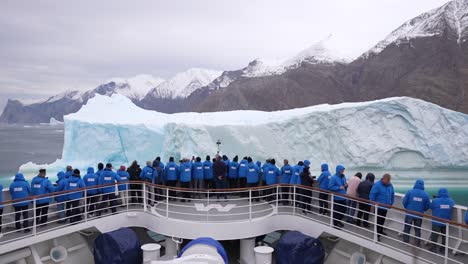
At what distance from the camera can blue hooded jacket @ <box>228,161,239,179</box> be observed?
7.77 m

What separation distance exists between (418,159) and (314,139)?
5.68m

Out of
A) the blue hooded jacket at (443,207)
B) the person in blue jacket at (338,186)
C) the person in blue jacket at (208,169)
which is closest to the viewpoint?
the blue hooded jacket at (443,207)

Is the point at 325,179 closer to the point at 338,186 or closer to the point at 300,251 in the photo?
the point at 338,186

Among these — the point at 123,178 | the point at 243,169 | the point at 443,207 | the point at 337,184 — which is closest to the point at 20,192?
the point at 123,178

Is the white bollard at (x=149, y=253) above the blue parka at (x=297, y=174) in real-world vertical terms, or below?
below

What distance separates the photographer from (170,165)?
7.39m

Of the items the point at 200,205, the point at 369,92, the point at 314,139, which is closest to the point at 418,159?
the point at 314,139

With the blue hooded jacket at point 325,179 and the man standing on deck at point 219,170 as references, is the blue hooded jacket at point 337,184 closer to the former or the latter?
the blue hooded jacket at point 325,179

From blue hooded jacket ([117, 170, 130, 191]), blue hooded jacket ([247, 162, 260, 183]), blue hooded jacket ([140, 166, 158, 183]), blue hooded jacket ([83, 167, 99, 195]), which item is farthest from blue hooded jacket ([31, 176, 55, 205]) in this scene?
blue hooded jacket ([247, 162, 260, 183])

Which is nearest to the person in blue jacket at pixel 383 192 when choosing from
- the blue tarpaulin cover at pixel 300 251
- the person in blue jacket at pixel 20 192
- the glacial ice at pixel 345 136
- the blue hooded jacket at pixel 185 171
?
the blue tarpaulin cover at pixel 300 251

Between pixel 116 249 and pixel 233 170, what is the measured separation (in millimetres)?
2954

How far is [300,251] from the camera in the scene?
18.9 ft

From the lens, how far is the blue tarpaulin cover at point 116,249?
18.8 ft

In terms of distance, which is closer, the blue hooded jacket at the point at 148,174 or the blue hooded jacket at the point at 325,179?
the blue hooded jacket at the point at 325,179
